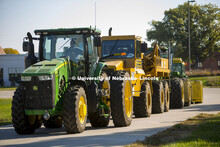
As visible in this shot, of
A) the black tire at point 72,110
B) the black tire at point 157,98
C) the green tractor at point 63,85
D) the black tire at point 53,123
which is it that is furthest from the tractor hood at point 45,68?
the black tire at point 157,98

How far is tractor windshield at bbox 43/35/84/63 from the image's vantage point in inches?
483

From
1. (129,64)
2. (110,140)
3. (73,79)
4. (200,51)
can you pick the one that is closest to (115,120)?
(73,79)

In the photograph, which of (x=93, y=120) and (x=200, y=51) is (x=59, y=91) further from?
(x=200, y=51)

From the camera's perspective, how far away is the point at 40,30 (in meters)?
12.5

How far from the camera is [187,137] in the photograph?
10.4m

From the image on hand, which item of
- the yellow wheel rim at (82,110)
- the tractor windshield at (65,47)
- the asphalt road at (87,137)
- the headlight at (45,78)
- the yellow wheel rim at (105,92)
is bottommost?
the asphalt road at (87,137)

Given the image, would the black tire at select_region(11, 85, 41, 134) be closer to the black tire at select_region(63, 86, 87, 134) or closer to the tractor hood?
the tractor hood

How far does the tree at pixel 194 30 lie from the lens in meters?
76.2

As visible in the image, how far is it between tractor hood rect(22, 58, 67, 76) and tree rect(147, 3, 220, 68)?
6487cm

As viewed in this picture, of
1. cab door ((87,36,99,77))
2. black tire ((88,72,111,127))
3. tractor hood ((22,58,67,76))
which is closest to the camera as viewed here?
tractor hood ((22,58,67,76))

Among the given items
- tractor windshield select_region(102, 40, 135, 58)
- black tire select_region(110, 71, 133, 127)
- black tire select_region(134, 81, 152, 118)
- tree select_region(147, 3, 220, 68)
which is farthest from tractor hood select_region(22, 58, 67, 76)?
tree select_region(147, 3, 220, 68)

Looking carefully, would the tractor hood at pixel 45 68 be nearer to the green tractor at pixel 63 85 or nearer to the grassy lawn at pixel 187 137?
the green tractor at pixel 63 85

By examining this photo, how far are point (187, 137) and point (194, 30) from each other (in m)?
68.7

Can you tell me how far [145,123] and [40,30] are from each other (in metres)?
4.62
